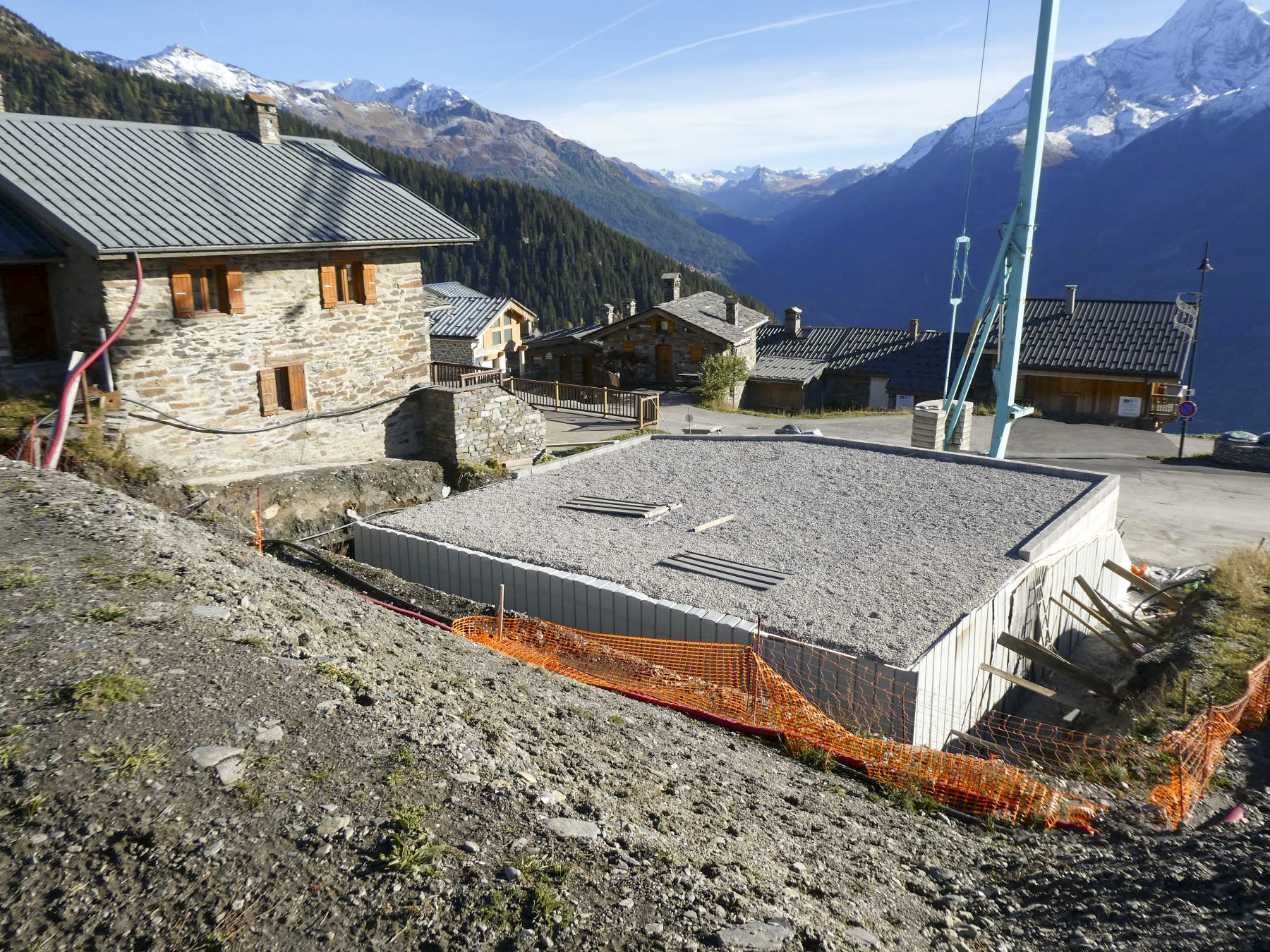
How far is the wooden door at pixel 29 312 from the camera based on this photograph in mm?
16609

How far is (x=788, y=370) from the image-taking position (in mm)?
48938

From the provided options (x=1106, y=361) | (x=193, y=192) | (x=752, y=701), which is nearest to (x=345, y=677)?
(x=752, y=701)

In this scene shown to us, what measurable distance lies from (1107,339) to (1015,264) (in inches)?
996

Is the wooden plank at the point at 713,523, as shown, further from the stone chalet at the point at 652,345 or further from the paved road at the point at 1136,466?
the stone chalet at the point at 652,345

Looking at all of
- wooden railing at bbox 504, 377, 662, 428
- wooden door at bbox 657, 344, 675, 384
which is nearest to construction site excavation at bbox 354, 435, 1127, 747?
wooden railing at bbox 504, 377, 662, 428

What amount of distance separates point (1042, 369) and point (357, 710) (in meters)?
44.6

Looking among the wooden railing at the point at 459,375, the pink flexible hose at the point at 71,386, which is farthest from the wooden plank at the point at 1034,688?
the wooden railing at the point at 459,375

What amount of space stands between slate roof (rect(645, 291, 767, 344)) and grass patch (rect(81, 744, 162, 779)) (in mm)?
41323

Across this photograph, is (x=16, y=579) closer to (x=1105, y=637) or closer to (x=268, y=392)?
(x=268, y=392)

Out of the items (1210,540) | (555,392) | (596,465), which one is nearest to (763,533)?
(596,465)

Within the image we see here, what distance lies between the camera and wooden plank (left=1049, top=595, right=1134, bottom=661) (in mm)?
14227

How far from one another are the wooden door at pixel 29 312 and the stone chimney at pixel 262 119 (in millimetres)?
6960

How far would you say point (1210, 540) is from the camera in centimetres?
2130

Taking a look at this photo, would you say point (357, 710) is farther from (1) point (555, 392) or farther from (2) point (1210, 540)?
(1) point (555, 392)
